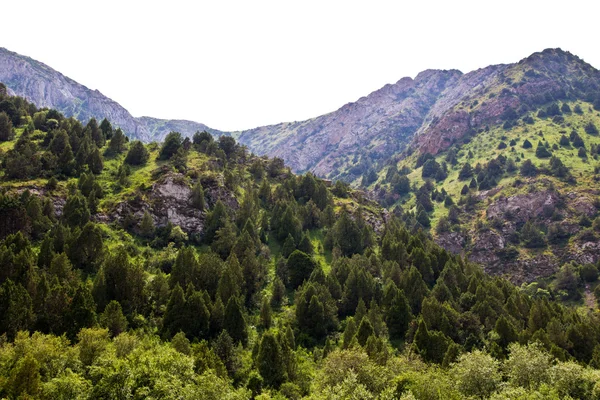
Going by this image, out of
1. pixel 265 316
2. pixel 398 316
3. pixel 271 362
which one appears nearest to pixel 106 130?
pixel 265 316

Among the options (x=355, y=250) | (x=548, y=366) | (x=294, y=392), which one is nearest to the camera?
(x=294, y=392)

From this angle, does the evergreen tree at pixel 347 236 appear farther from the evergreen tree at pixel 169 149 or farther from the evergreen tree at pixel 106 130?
the evergreen tree at pixel 106 130

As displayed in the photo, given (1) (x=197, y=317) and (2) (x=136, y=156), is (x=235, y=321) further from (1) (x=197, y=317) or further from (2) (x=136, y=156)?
(2) (x=136, y=156)

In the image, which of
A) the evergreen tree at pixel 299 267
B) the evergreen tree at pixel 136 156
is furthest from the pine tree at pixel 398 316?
the evergreen tree at pixel 136 156

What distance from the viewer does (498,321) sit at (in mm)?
84438

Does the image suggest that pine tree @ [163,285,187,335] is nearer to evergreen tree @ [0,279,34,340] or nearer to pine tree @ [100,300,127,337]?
pine tree @ [100,300,127,337]

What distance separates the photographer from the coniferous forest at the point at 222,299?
2010 inches

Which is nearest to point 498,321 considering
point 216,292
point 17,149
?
point 216,292

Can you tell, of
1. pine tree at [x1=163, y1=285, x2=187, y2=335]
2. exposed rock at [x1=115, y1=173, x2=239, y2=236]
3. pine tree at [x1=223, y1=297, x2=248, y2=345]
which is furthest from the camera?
exposed rock at [x1=115, y1=173, x2=239, y2=236]

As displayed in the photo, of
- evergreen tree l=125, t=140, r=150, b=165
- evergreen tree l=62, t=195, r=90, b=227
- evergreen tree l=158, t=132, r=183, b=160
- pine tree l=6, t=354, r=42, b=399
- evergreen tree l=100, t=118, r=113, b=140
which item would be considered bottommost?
pine tree l=6, t=354, r=42, b=399

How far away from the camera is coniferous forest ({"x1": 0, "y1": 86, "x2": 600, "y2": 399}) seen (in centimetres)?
5106

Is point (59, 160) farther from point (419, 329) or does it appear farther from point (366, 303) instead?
point (419, 329)

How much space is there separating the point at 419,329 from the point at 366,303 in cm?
2311

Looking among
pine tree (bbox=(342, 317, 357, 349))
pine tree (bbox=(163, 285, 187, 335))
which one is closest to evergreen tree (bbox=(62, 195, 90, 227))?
pine tree (bbox=(163, 285, 187, 335))
